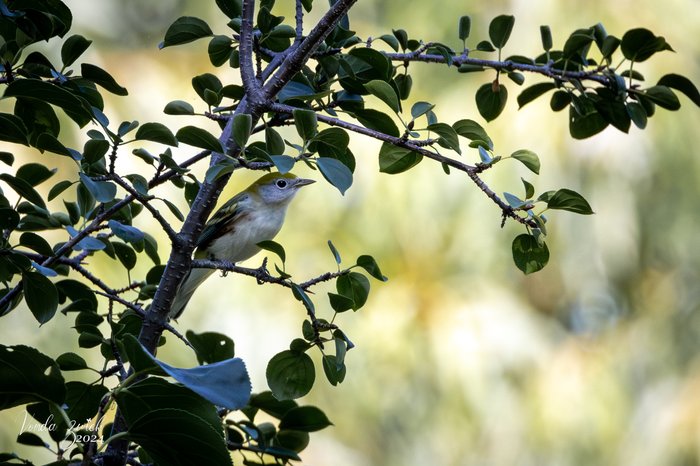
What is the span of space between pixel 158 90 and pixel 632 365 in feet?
12.4

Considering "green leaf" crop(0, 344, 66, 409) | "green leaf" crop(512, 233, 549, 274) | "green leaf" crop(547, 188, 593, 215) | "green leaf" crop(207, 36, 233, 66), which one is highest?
"green leaf" crop(207, 36, 233, 66)

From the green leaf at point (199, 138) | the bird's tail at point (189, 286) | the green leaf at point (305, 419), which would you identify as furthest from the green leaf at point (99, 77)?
the bird's tail at point (189, 286)

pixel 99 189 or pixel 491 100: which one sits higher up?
pixel 491 100

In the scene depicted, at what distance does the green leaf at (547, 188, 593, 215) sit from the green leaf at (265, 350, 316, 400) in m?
0.41

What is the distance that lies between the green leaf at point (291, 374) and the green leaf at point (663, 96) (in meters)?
0.74

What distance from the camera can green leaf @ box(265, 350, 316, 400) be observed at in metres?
1.19

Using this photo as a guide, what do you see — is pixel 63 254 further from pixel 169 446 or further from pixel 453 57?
pixel 453 57

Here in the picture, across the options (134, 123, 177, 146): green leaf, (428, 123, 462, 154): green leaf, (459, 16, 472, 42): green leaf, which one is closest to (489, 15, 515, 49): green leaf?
(459, 16, 472, 42): green leaf

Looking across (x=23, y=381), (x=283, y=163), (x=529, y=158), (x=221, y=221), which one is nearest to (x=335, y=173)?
(x=283, y=163)

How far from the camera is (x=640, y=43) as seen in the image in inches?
54.7

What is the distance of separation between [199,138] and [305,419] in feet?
2.01

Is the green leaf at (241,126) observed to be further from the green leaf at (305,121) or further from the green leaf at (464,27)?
the green leaf at (464,27)

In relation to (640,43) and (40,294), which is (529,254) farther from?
(40,294)

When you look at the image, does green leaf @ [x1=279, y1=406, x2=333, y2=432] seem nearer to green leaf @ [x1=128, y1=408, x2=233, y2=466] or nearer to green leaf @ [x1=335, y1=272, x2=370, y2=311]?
green leaf @ [x1=335, y1=272, x2=370, y2=311]
